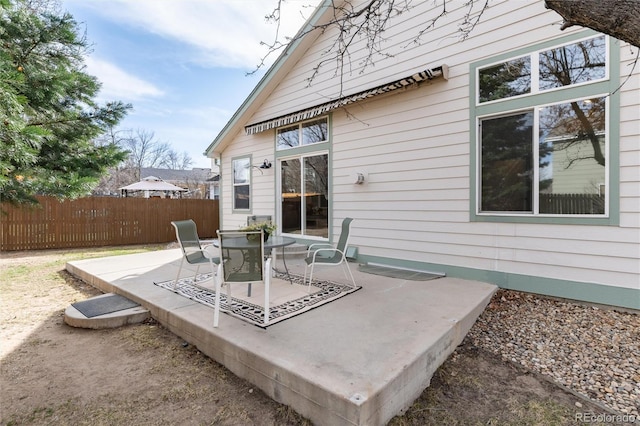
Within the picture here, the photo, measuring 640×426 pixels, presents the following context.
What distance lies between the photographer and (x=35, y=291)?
511 cm

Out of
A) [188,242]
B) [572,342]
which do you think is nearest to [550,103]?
[572,342]

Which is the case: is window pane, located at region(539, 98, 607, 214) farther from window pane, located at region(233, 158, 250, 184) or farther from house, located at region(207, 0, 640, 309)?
window pane, located at region(233, 158, 250, 184)

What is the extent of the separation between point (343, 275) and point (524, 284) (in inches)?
104

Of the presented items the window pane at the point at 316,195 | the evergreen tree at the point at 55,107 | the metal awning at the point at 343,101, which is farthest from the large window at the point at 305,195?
the evergreen tree at the point at 55,107

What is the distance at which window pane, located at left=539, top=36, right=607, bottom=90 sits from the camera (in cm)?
378

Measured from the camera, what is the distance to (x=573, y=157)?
155 inches

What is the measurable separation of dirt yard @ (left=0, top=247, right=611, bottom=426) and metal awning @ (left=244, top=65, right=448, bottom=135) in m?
3.94

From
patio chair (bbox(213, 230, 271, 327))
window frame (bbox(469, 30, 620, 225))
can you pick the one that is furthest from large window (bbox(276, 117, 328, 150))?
patio chair (bbox(213, 230, 271, 327))

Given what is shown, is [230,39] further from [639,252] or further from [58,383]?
[639,252]

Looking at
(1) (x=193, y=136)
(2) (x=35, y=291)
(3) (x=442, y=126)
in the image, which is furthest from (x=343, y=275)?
(1) (x=193, y=136)

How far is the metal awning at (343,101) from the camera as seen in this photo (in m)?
4.82

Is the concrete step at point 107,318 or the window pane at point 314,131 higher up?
the window pane at point 314,131

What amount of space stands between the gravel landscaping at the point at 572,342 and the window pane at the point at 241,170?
268 inches

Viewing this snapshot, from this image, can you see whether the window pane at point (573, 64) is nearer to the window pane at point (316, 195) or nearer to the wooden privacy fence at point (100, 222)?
the window pane at point (316, 195)
